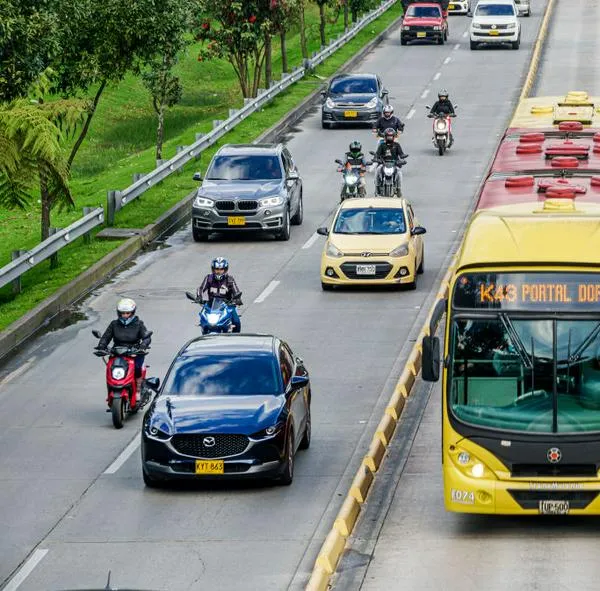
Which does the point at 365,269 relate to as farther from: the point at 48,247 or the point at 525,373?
the point at 525,373

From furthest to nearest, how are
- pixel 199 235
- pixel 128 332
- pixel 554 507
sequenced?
pixel 199 235
pixel 128 332
pixel 554 507

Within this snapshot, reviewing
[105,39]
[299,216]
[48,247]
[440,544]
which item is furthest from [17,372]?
[105,39]

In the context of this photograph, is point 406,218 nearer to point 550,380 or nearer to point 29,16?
point 29,16

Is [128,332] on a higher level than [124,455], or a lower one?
higher

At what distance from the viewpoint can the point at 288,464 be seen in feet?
63.0

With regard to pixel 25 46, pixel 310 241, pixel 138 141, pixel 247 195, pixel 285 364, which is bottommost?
pixel 138 141

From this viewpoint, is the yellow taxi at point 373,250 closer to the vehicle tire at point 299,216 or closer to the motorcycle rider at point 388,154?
the vehicle tire at point 299,216

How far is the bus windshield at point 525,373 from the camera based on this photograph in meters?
16.6

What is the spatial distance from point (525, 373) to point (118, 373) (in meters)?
7.15

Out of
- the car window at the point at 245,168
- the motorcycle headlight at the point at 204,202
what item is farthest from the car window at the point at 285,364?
the car window at the point at 245,168

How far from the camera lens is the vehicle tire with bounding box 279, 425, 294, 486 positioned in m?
19.1

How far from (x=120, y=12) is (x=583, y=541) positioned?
91.4ft

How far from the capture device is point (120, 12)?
137 ft

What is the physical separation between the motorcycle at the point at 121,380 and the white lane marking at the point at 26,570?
506cm
